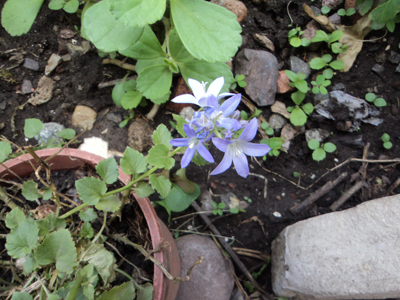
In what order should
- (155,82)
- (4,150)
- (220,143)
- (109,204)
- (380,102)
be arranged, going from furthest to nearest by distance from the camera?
(380,102)
(155,82)
(4,150)
(109,204)
(220,143)

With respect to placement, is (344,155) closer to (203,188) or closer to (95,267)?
(203,188)

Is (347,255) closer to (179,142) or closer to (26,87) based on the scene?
(179,142)

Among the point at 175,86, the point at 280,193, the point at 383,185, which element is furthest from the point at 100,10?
the point at 383,185

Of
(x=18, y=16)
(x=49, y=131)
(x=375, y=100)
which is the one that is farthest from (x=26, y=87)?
(x=375, y=100)

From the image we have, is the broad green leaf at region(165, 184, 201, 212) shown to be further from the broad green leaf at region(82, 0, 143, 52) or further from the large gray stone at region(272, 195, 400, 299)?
the broad green leaf at region(82, 0, 143, 52)

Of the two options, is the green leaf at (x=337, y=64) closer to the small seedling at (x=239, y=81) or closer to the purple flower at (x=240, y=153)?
the small seedling at (x=239, y=81)
